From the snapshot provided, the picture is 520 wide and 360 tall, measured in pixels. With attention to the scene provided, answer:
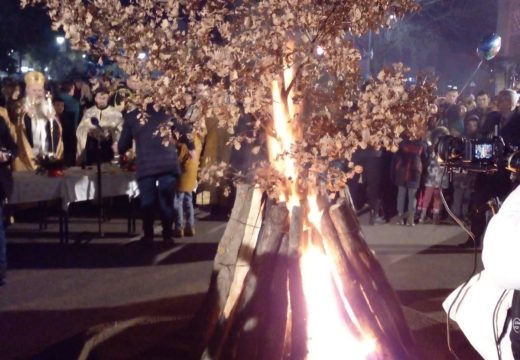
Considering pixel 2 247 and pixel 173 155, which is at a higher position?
pixel 173 155

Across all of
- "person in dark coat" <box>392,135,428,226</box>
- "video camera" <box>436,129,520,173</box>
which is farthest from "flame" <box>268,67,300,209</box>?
"person in dark coat" <box>392,135,428,226</box>

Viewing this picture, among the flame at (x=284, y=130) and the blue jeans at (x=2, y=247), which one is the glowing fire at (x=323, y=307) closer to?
the flame at (x=284, y=130)

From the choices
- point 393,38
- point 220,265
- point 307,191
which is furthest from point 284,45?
point 393,38

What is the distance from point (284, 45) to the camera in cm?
384

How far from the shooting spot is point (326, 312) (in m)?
4.34

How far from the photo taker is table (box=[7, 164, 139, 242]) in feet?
28.0

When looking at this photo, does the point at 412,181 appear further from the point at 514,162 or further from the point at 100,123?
the point at 514,162

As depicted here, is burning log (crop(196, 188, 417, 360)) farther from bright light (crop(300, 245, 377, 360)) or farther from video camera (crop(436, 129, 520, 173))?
video camera (crop(436, 129, 520, 173))

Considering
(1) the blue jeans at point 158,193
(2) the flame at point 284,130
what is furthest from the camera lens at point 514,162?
(1) the blue jeans at point 158,193

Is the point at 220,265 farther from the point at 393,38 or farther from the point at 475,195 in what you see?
the point at 393,38

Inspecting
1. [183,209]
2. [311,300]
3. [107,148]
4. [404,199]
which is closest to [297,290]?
[311,300]

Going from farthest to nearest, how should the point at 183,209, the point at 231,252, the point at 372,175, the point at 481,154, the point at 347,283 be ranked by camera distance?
the point at 372,175
the point at 183,209
the point at 231,252
the point at 347,283
the point at 481,154

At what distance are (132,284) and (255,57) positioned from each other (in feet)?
14.6

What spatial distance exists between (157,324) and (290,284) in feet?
6.35
